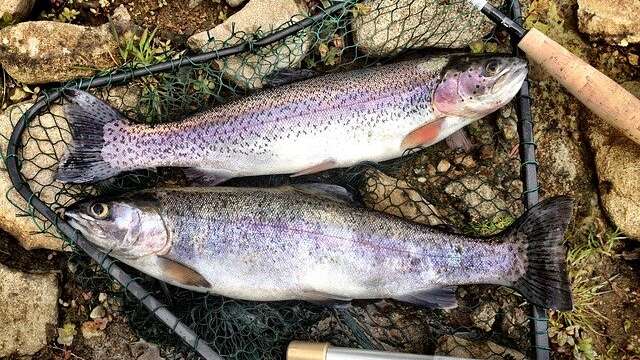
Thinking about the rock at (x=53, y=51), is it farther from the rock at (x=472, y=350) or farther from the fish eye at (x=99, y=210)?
the rock at (x=472, y=350)

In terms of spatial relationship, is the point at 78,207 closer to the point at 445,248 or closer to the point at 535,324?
the point at 445,248

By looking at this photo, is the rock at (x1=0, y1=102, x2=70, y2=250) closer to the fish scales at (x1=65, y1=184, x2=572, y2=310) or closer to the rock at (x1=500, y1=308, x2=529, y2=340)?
the fish scales at (x1=65, y1=184, x2=572, y2=310)

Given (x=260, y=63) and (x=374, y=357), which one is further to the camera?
(x=260, y=63)

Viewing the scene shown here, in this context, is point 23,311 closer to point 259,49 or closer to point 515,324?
point 259,49

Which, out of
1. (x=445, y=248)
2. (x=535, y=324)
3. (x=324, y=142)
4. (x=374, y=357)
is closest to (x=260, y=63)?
(x=324, y=142)

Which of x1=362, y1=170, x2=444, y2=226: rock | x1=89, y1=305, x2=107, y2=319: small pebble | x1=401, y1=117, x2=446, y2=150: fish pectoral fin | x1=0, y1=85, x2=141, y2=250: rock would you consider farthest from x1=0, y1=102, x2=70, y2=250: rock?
x1=401, y1=117, x2=446, y2=150: fish pectoral fin

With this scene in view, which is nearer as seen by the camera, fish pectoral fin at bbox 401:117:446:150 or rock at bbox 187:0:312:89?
fish pectoral fin at bbox 401:117:446:150
